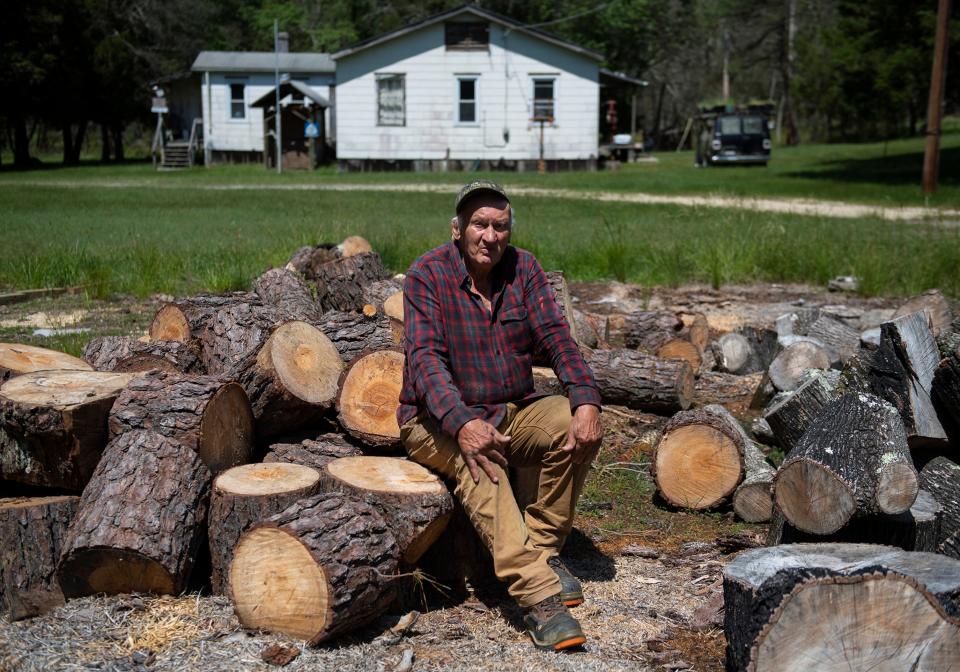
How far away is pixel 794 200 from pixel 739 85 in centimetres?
6035

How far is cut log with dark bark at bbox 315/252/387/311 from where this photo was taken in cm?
771

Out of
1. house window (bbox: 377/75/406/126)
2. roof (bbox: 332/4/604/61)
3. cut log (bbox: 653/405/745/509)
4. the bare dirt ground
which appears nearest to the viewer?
the bare dirt ground

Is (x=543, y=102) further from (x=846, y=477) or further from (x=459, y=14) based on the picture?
(x=846, y=477)

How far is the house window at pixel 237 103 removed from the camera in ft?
136

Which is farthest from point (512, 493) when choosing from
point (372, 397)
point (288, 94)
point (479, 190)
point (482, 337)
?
point (288, 94)

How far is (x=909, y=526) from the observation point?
13.5ft

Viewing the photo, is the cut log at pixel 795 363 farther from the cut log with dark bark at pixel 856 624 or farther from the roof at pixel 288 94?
the roof at pixel 288 94

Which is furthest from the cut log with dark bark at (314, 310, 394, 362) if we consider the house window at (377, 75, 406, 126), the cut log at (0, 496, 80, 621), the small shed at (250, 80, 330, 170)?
the small shed at (250, 80, 330, 170)

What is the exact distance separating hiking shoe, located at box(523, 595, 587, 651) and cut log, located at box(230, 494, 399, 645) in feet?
1.89

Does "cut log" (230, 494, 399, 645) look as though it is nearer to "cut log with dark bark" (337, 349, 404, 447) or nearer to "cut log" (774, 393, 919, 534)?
"cut log with dark bark" (337, 349, 404, 447)

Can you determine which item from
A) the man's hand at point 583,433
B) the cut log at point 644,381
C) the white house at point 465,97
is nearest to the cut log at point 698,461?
the cut log at point 644,381

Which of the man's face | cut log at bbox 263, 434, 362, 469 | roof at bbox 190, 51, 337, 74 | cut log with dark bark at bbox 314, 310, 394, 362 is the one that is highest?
roof at bbox 190, 51, 337, 74

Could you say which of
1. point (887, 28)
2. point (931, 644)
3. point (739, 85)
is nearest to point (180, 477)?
point (931, 644)

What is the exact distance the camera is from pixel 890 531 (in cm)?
412
